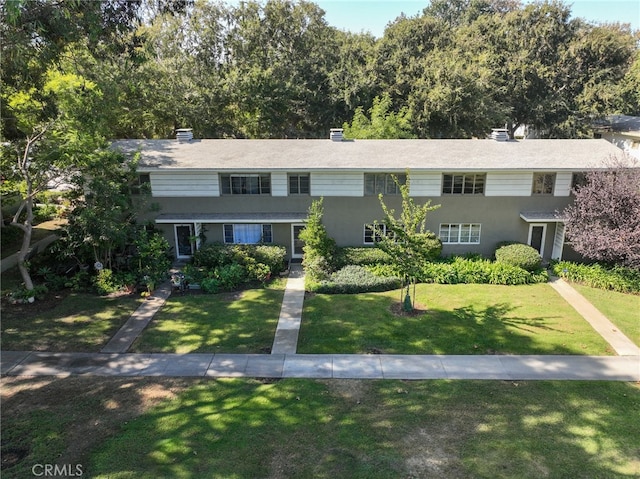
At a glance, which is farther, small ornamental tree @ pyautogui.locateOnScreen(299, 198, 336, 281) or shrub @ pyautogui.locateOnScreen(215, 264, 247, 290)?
small ornamental tree @ pyautogui.locateOnScreen(299, 198, 336, 281)

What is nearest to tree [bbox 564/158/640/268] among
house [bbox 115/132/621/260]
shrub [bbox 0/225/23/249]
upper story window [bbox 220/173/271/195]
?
house [bbox 115/132/621/260]

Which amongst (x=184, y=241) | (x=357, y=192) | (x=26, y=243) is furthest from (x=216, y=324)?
(x=357, y=192)

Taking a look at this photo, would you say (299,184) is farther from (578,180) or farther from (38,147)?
(578,180)

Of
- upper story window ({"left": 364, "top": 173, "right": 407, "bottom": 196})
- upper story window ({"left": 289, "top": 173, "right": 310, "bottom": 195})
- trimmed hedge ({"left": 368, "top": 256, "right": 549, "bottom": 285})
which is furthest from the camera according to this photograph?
upper story window ({"left": 289, "top": 173, "right": 310, "bottom": 195})

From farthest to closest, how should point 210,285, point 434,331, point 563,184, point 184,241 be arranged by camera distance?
point 184,241
point 563,184
point 210,285
point 434,331

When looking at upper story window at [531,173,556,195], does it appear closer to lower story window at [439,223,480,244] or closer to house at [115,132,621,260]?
house at [115,132,621,260]

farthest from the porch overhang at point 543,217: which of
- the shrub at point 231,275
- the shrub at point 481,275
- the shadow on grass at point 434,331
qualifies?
the shrub at point 231,275

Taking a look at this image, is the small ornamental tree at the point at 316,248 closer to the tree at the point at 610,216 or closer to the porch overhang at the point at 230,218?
the porch overhang at the point at 230,218
